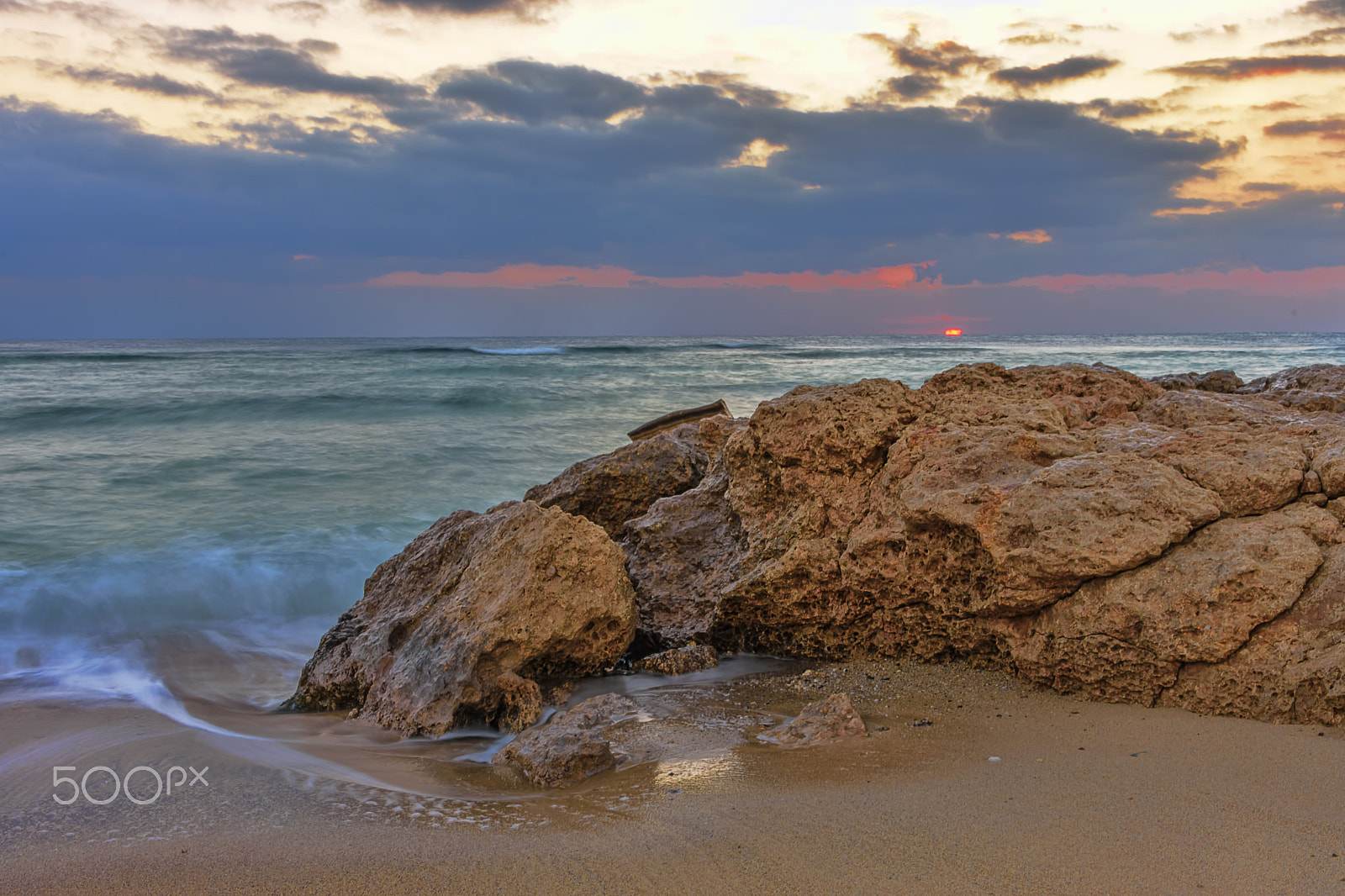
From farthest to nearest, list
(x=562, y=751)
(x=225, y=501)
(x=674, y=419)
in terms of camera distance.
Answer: (x=225, y=501) < (x=674, y=419) < (x=562, y=751)

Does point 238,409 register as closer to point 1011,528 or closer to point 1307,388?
point 1011,528

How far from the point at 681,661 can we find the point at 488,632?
3.10 feet

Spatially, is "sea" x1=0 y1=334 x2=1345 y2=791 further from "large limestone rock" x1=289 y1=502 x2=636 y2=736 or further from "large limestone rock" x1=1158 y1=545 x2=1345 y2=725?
"large limestone rock" x1=1158 y1=545 x2=1345 y2=725

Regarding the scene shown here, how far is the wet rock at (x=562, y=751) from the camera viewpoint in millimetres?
2869

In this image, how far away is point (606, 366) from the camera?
39625 mm

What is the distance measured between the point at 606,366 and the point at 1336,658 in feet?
123

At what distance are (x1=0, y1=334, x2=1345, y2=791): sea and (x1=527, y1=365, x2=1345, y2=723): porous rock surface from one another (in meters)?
0.66

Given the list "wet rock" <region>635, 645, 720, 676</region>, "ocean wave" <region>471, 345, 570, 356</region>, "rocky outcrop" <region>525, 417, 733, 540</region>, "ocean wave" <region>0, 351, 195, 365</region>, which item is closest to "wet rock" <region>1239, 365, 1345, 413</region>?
"rocky outcrop" <region>525, 417, 733, 540</region>

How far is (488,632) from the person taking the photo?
360 cm

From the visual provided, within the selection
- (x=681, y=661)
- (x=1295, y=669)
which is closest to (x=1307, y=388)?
(x=1295, y=669)

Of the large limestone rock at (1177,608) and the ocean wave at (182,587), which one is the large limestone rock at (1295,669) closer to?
the large limestone rock at (1177,608)

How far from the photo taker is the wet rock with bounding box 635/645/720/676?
3936 millimetres

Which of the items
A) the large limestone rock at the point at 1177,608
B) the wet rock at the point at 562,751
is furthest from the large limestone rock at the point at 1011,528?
the wet rock at the point at 562,751

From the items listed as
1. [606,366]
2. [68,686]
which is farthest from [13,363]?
[68,686]
